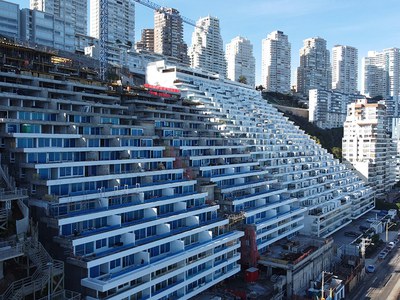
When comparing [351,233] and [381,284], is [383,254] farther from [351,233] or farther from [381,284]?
[381,284]

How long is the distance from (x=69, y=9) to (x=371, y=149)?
470ft

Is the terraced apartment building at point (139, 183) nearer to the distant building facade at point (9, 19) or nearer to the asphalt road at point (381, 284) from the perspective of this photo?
the asphalt road at point (381, 284)

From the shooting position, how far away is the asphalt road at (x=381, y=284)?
229 ft

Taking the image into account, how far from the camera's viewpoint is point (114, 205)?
166ft

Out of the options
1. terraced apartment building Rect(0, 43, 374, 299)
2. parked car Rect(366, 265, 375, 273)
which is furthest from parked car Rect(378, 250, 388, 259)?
terraced apartment building Rect(0, 43, 374, 299)

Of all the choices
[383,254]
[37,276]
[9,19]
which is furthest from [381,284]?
[9,19]

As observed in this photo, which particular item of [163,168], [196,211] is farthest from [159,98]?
[196,211]

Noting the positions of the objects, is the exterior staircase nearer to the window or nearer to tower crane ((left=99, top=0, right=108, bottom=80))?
the window

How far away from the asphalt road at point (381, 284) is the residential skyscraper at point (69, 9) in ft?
492

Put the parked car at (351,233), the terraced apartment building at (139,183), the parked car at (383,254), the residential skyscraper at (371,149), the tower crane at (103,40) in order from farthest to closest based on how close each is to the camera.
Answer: the residential skyscraper at (371,149) < the tower crane at (103,40) < the parked car at (351,233) < the parked car at (383,254) < the terraced apartment building at (139,183)

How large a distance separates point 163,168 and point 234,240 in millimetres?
15506

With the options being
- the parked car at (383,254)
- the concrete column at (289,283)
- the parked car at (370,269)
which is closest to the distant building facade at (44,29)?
the concrete column at (289,283)

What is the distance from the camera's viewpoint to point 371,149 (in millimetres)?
143875

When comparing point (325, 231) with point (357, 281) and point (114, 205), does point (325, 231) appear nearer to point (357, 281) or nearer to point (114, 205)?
point (357, 281)
